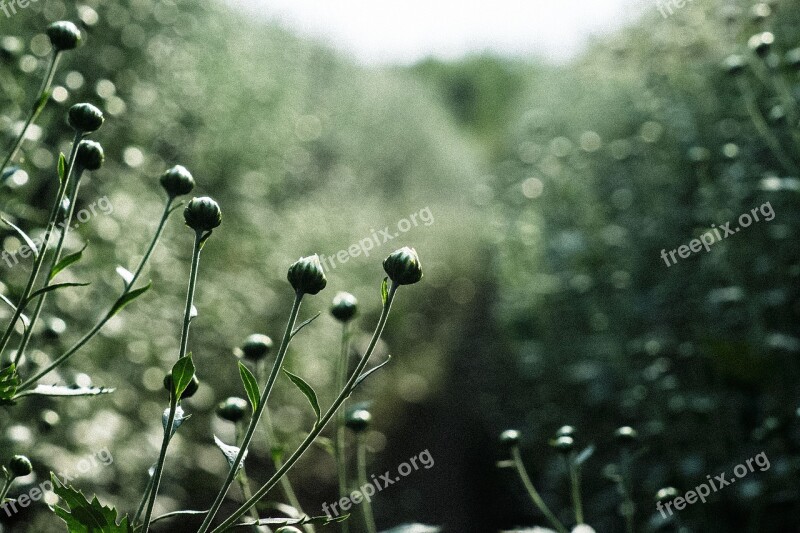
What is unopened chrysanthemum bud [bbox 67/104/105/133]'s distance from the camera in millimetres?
1077

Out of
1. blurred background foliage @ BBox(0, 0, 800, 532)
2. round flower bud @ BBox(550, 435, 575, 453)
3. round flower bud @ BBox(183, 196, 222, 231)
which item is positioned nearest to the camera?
round flower bud @ BBox(183, 196, 222, 231)

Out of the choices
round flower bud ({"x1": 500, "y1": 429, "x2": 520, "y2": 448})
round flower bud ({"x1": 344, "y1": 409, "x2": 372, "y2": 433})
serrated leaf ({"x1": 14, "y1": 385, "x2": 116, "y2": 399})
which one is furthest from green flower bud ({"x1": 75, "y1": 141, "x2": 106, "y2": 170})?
round flower bud ({"x1": 500, "y1": 429, "x2": 520, "y2": 448})

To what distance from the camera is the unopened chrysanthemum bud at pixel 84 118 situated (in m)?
1.08

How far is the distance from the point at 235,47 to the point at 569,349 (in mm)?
3336

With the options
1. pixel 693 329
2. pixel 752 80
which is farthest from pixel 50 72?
pixel 752 80

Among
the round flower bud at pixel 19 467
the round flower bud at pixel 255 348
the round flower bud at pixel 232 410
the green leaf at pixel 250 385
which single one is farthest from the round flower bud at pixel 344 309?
the round flower bud at pixel 19 467

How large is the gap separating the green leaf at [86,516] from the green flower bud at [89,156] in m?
0.46

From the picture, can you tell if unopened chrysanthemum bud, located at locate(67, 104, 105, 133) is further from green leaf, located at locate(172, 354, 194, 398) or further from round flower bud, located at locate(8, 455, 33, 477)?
round flower bud, located at locate(8, 455, 33, 477)

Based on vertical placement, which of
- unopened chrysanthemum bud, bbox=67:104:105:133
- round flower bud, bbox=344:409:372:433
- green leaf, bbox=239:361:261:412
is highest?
unopened chrysanthemum bud, bbox=67:104:105:133

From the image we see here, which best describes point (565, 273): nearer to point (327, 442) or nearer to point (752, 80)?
point (752, 80)

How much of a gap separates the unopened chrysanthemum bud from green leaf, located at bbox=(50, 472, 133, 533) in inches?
19.6

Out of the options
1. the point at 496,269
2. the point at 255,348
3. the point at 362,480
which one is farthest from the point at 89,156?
the point at 496,269

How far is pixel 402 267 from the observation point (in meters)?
1.08

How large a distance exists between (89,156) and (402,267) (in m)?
0.50
